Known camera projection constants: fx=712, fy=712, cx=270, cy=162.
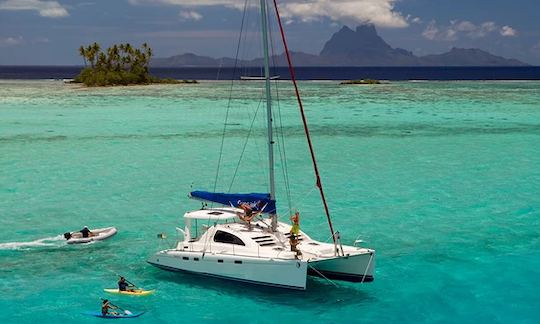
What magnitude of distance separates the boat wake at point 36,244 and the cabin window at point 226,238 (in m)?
8.12

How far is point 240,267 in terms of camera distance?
930 inches

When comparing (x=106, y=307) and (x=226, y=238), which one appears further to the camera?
(x=226, y=238)

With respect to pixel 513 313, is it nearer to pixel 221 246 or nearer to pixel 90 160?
pixel 221 246

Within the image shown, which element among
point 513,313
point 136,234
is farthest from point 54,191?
point 513,313

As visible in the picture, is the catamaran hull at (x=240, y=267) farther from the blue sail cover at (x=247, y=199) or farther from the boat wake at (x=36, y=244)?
the boat wake at (x=36, y=244)

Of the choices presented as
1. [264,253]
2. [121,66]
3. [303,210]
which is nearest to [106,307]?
[264,253]

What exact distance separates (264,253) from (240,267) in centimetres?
93

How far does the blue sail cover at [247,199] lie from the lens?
26.3 m

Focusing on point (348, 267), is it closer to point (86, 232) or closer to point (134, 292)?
point (134, 292)

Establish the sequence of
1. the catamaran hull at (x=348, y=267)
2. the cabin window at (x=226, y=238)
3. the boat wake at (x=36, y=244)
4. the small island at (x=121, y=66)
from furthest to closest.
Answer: the small island at (x=121, y=66), the boat wake at (x=36, y=244), the cabin window at (x=226, y=238), the catamaran hull at (x=348, y=267)

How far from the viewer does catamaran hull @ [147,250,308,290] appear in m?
22.8

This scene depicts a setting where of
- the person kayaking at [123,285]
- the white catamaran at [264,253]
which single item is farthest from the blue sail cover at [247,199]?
the person kayaking at [123,285]

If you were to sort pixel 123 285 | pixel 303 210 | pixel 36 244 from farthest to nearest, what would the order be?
1. pixel 303 210
2. pixel 36 244
3. pixel 123 285

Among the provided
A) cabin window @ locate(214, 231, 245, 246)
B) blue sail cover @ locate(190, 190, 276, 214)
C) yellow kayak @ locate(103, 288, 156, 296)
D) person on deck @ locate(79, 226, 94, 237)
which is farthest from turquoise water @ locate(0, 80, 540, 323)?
blue sail cover @ locate(190, 190, 276, 214)
